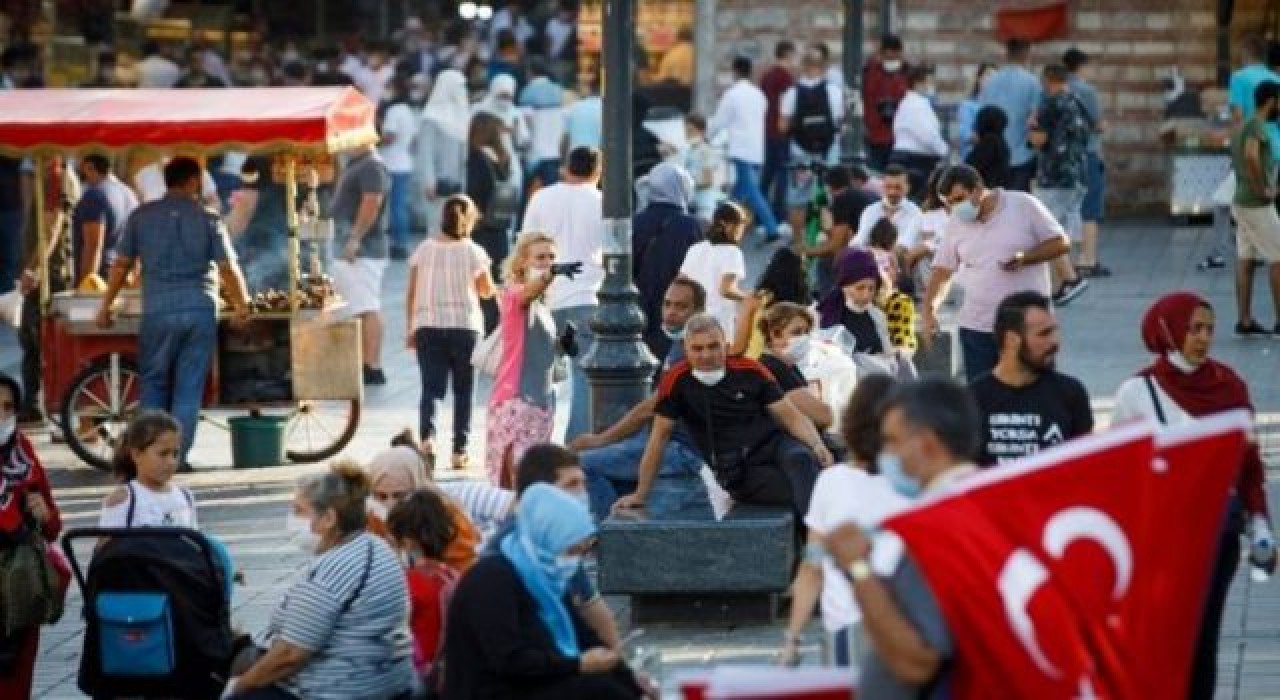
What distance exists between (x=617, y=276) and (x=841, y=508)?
6.19 metres

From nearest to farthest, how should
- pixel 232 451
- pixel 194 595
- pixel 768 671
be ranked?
pixel 768 671 → pixel 194 595 → pixel 232 451

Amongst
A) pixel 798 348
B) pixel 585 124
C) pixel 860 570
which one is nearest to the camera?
pixel 860 570

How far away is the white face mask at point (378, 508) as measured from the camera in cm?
1029

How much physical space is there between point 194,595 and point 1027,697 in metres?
3.92

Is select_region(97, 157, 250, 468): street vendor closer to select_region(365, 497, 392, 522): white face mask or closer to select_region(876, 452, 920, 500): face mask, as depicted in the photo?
select_region(365, 497, 392, 522): white face mask

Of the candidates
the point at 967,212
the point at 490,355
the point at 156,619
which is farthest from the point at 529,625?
the point at 967,212

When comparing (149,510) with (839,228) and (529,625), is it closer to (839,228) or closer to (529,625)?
(529,625)

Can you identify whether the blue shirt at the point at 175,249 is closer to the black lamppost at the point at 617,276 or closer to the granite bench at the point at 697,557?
the black lamppost at the point at 617,276

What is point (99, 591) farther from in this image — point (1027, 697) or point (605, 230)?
point (605, 230)

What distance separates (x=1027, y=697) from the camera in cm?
691

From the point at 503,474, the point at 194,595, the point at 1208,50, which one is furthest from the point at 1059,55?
the point at 194,595

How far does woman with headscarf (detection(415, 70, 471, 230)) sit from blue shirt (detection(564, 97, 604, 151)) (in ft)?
3.19

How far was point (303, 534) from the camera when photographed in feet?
32.3

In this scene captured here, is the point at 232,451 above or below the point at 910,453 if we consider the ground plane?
below
